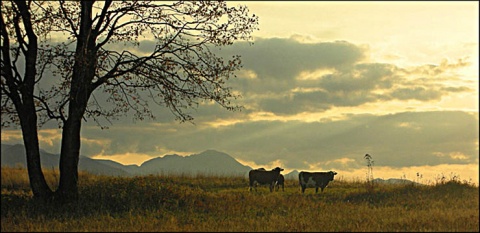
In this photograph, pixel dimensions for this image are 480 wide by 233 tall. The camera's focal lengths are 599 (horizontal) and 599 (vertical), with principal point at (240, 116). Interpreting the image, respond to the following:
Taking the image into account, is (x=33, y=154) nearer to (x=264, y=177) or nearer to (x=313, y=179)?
(x=264, y=177)

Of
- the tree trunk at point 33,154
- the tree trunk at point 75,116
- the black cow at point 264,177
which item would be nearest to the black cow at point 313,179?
the black cow at point 264,177

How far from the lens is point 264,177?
34781 millimetres

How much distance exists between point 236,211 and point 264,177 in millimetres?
12085

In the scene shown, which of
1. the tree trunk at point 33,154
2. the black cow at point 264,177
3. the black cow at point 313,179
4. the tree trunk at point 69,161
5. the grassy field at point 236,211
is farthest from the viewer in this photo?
the black cow at point 264,177

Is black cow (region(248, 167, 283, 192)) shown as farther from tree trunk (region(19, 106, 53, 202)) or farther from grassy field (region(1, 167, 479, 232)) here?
tree trunk (region(19, 106, 53, 202))

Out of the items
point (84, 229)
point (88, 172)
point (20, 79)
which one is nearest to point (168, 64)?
point (20, 79)

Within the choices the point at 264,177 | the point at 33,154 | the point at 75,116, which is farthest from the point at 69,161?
the point at 264,177

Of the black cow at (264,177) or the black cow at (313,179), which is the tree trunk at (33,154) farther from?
the black cow at (313,179)

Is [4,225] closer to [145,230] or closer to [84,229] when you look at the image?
[84,229]

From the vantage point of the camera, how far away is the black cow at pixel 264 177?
34.7 meters

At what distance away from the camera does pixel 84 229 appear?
61.4 ft

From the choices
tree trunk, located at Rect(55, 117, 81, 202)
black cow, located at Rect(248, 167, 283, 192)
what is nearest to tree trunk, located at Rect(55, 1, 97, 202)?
tree trunk, located at Rect(55, 117, 81, 202)

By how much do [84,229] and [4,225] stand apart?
136 inches

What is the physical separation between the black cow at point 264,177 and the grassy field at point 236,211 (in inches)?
158
